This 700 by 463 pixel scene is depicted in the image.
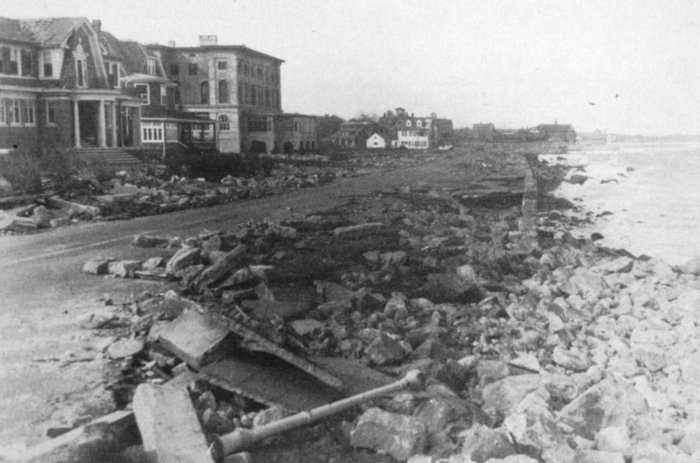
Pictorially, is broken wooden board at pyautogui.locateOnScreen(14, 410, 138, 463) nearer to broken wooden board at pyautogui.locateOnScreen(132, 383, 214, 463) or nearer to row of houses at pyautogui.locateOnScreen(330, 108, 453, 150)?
broken wooden board at pyautogui.locateOnScreen(132, 383, 214, 463)

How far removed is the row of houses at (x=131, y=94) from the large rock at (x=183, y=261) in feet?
79.8

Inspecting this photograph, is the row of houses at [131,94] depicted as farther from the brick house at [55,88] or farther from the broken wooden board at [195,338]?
the broken wooden board at [195,338]

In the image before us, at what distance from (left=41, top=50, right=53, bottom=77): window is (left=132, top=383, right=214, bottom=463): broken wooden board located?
34744mm

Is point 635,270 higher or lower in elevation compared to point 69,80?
lower

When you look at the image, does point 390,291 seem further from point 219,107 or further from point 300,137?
point 300,137

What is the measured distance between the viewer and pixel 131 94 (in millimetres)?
44719

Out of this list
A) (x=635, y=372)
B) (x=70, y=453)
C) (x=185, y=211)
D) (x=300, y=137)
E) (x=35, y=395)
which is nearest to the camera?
(x=70, y=453)

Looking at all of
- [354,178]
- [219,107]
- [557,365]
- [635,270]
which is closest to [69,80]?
[354,178]

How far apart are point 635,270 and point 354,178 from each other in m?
27.1

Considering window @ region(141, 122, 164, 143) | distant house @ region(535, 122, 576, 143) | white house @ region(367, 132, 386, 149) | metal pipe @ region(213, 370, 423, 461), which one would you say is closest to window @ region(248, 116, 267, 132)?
window @ region(141, 122, 164, 143)

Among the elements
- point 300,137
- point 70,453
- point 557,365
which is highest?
point 300,137

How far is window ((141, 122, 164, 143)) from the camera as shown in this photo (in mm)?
46094

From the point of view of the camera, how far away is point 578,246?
57.9ft

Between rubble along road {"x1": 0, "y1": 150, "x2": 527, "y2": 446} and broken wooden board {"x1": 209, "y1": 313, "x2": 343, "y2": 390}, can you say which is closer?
rubble along road {"x1": 0, "y1": 150, "x2": 527, "y2": 446}
